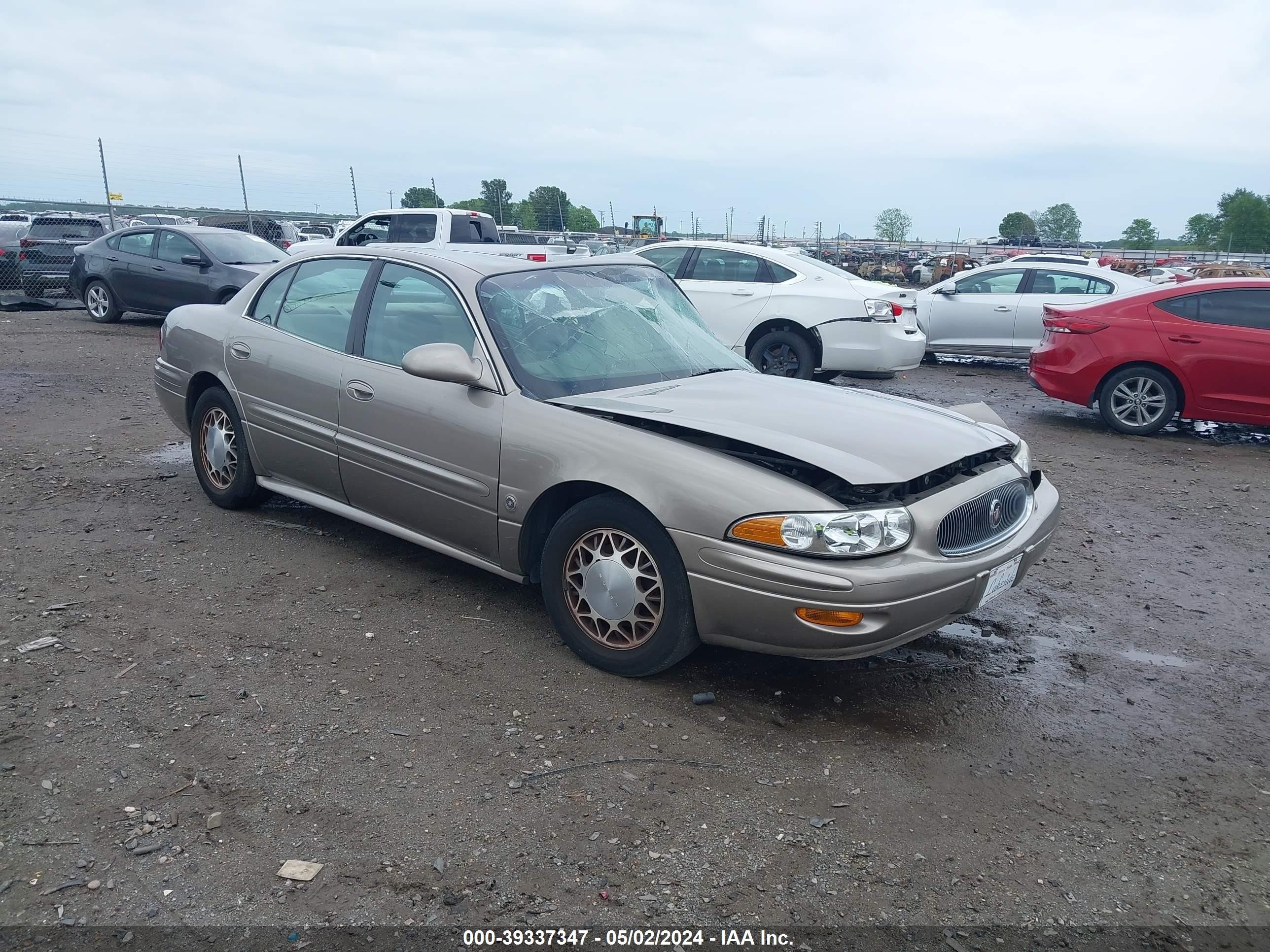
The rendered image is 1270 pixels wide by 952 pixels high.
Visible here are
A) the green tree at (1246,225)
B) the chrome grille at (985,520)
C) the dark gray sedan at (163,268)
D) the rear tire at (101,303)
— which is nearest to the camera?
the chrome grille at (985,520)

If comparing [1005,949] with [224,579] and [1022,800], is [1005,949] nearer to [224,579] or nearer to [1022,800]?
[1022,800]

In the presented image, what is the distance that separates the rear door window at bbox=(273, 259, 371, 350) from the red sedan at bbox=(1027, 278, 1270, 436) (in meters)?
7.05

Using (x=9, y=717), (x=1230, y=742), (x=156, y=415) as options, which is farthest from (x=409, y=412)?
(x=156, y=415)

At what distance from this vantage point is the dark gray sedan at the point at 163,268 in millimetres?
13977

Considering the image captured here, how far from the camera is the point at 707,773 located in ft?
10.7

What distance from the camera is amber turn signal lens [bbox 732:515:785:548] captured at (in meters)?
3.41

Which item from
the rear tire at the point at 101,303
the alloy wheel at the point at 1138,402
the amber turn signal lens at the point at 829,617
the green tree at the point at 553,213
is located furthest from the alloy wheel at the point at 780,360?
the green tree at the point at 553,213

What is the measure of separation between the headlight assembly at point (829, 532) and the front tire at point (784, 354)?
7.33 m

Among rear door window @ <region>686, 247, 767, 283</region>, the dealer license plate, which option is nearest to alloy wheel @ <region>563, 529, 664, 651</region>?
the dealer license plate

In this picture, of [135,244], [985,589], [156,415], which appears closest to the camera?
[985,589]

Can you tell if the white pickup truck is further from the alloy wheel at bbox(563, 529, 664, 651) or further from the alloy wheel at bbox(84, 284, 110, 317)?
the alloy wheel at bbox(563, 529, 664, 651)

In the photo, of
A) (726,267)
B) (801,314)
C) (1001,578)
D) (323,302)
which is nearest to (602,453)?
(1001,578)

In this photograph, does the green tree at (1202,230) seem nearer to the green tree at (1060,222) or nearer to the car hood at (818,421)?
the green tree at (1060,222)

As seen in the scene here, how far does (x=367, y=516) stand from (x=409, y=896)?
2486 mm
